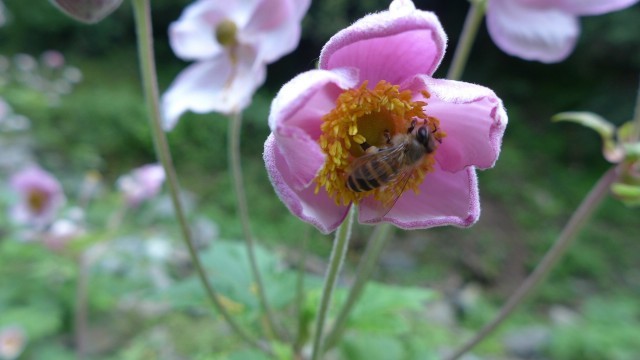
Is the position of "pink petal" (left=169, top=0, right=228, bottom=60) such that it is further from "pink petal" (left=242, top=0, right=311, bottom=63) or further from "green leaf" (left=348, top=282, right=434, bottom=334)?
"green leaf" (left=348, top=282, right=434, bottom=334)

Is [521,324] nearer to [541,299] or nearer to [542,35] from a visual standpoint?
[541,299]

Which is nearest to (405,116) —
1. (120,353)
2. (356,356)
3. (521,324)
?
(356,356)

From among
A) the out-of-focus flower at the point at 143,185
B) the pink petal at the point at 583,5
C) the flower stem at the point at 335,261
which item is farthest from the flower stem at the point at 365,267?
the out-of-focus flower at the point at 143,185

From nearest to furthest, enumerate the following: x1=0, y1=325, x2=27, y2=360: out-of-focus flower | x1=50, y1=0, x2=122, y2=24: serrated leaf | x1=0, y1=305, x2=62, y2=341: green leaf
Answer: x1=50, y1=0, x2=122, y2=24: serrated leaf → x1=0, y1=325, x2=27, y2=360: out-of-focus flower → x1=0, y1=305, x2=62, y2=341: green leaf

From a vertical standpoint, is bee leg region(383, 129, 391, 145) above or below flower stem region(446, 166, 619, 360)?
above

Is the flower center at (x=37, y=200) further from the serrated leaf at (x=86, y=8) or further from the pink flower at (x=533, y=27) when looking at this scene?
the pink flower at (x=533, y=27)

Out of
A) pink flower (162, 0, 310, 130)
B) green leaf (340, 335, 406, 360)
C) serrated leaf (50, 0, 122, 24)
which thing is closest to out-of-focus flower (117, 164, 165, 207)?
pink flower (162, 0, 310, 130)
